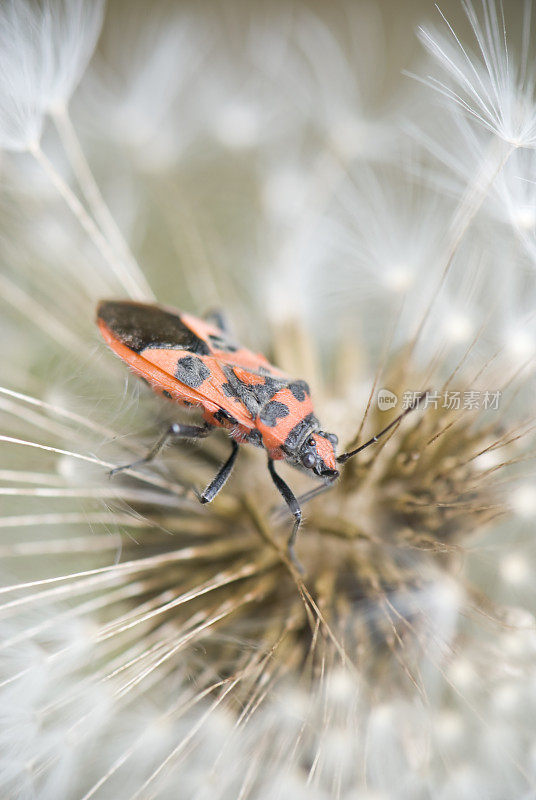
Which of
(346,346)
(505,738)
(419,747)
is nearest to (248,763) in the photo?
(419,747)

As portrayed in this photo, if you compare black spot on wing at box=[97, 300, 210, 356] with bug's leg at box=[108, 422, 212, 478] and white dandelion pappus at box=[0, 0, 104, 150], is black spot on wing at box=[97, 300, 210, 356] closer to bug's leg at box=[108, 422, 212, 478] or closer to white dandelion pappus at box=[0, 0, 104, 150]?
bug's leg at box=[108, 422, 212, 478]

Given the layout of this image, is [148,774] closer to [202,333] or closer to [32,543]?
[32,543]

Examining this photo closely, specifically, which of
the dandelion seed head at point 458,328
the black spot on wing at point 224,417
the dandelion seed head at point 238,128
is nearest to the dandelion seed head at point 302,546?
the dandelion seed head at point 458,328

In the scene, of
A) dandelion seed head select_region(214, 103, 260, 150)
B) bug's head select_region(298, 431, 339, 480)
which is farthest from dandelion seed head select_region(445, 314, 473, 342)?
dandelion seed head select_region(214, 103, 260, 150)

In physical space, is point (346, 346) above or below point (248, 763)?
above

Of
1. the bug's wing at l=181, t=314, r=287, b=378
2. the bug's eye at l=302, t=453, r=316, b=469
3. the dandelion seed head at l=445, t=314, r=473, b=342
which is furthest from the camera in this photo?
the dandelion seed head at l=445, t=314, r=473, b=342
